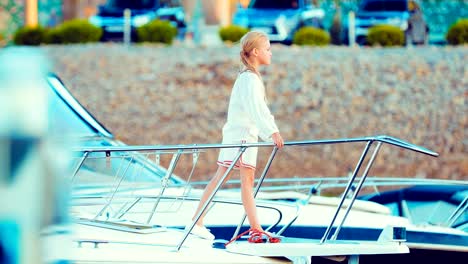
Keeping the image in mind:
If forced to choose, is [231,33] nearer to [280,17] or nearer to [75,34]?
[280,17]


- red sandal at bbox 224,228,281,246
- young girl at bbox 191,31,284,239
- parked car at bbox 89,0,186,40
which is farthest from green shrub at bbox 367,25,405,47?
red sandal at bbox 224,228,281,246

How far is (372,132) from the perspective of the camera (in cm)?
1598

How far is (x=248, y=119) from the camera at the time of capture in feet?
16.4

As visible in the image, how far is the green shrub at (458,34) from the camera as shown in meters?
17.8

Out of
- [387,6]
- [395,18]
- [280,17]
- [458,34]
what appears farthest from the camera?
[387,6]

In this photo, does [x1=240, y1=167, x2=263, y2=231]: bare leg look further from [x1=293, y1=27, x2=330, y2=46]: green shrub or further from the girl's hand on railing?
[x1=293, y1=27, x2=330, y2=46]: green shrub

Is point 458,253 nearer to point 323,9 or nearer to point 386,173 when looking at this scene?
point 386,173

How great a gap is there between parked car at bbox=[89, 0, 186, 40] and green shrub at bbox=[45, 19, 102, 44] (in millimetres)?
976

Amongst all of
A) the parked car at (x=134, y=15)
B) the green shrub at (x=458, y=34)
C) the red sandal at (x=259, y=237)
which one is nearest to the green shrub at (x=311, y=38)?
the green shrub at (x=458, y=34)

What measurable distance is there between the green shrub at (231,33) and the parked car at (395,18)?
257 cm

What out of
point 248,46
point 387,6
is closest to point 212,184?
point 248,46

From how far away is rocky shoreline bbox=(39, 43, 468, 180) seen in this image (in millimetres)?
15742

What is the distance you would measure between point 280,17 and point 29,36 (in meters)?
4.63

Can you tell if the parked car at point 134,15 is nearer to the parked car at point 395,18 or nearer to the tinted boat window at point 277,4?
the tinted boat window at point 277,4
